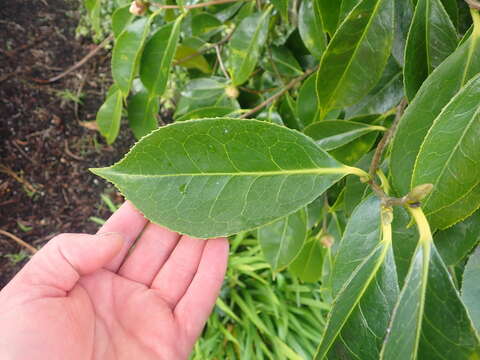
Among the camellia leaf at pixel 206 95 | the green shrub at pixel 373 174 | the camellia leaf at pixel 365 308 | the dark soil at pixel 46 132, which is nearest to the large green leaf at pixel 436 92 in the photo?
the green shrub at pixel 373 174

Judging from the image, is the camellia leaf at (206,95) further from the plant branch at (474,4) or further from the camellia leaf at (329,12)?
the plant branch at (474,4)

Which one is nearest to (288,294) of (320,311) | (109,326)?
(320,311)

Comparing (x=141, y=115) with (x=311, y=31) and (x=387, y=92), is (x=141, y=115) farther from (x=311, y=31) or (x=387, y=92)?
(x=387, y=92)

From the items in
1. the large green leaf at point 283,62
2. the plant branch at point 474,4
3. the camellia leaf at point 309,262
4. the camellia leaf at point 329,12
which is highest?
the camellia leaf at point 329,12

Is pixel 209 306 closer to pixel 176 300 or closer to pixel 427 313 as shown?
pixel 176 300

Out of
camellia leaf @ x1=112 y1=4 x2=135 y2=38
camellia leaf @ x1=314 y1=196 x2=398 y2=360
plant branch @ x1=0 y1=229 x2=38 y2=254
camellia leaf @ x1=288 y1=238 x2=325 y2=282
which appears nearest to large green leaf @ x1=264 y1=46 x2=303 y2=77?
camellia leaf @ x1=112 y1=4 x2=135 y2=38

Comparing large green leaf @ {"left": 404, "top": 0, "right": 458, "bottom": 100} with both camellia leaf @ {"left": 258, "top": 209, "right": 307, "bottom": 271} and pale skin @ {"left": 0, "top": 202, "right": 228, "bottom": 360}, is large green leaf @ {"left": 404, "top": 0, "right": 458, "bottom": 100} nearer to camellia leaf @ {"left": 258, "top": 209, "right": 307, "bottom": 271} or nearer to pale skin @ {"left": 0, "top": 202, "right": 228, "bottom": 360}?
camellia leaf @ {"left": 258, "top": 209, "right": 307, "bottom": 271}
